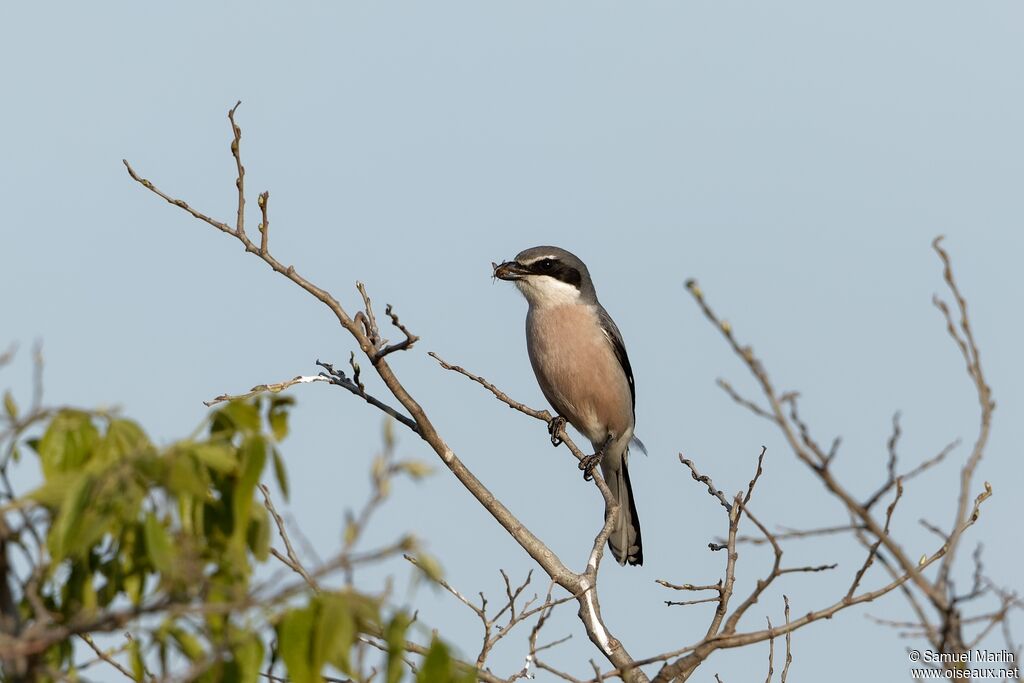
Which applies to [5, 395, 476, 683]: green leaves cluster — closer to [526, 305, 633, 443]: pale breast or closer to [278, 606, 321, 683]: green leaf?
[278, 606, 321, 683]: green leaf

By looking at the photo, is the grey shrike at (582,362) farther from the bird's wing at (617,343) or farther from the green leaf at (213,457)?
the green leaf at (213,457)

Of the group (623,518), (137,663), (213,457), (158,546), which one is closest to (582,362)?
(623,518)

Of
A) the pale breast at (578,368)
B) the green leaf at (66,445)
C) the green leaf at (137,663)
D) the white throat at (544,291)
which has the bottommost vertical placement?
the green leaf at (137,663)

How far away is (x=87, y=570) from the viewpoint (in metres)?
2.35

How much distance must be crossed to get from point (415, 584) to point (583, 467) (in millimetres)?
5859

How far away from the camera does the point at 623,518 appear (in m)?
8.63

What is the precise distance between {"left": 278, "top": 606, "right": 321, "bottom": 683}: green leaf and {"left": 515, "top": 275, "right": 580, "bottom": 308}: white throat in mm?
6514

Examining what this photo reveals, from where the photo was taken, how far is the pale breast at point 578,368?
832cm

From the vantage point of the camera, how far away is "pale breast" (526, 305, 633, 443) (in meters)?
8.32

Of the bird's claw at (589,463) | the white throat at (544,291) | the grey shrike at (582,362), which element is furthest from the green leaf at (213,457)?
the white throat at (544,291)

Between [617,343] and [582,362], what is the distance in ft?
1.93

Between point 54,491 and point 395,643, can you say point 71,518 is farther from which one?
point 395,643

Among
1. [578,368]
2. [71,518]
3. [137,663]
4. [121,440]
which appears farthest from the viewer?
[578,368]

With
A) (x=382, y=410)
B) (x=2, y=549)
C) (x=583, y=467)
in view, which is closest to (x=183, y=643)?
(x=2, y=549)
